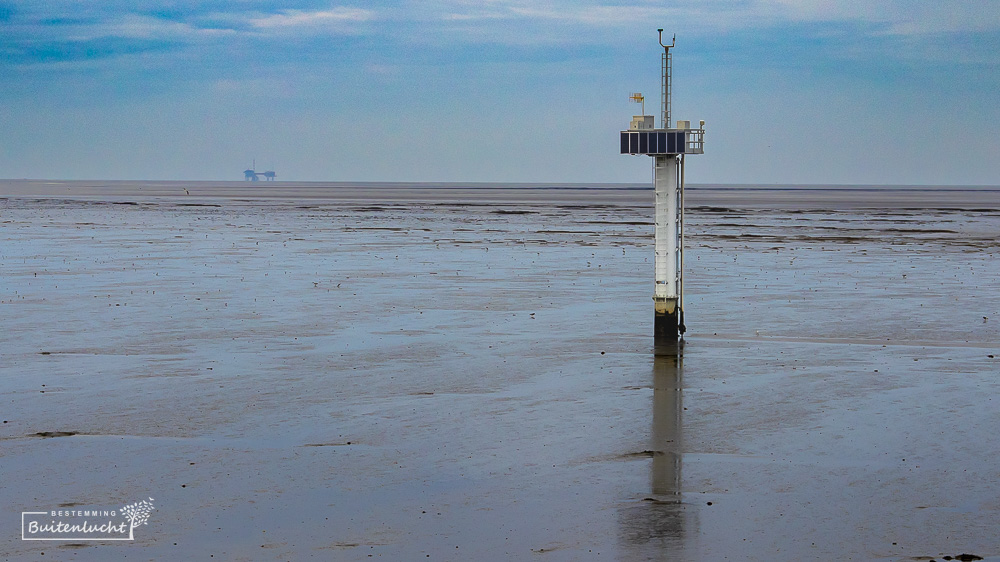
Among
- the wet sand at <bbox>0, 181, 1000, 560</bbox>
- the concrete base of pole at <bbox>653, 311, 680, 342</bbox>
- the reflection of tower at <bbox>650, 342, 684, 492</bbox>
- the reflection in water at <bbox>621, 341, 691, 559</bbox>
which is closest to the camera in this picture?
the reflection in water at <bbox>621, 341, 691, 559</bbox>

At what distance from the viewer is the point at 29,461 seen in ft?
42.8

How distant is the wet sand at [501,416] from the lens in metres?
Answer: 10.8

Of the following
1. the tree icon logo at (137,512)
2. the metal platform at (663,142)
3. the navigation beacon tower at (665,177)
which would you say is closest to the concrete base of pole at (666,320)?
→ the navigation beacon tower at (665,177)

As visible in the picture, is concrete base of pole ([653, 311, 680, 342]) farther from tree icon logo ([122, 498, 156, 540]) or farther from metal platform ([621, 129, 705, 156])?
tree icon logo ([122, 498, 156, 540])

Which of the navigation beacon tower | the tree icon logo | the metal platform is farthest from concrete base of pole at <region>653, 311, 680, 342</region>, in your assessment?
the tree icon logo

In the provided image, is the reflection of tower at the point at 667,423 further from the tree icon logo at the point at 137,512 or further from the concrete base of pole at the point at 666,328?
the tree icon logo at the point at 137,512

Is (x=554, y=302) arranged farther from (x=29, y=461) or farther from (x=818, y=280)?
(x=29, y=461)

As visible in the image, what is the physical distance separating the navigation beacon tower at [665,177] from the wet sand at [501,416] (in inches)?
37.4

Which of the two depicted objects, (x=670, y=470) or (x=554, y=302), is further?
(x=554, y=302)

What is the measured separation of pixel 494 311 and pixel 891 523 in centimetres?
1710

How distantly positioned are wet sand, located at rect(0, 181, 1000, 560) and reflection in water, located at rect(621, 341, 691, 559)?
1.9 inches

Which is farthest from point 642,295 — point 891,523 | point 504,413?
point 891,523

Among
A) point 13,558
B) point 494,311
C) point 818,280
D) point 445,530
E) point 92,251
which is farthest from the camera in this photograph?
→ point 92,251

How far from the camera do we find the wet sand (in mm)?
10828
